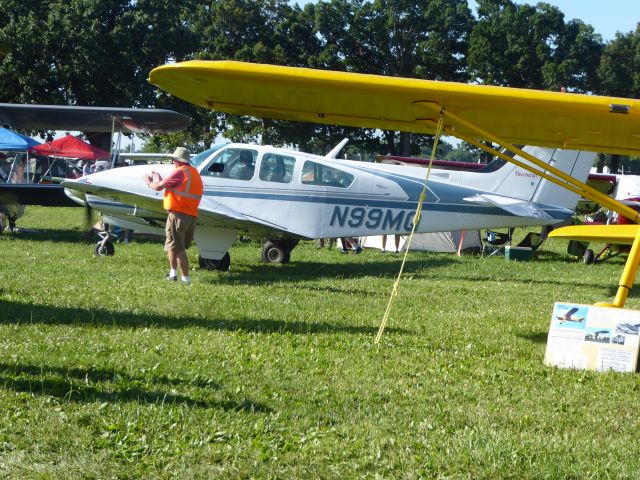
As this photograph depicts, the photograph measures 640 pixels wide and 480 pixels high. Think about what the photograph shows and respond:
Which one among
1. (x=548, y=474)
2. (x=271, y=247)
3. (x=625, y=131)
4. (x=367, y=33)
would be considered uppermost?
(x=367, y=33)

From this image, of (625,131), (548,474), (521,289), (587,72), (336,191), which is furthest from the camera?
(587,72)

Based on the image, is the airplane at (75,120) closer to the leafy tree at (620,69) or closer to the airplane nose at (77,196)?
the airplane nose at (77,196)

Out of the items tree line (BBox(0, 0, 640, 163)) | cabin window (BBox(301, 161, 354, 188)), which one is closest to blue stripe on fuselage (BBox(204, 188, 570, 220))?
cabin window (BBox(301, 161, 354, 188))

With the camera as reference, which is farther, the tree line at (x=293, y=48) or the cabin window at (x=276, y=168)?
the tree line at (x=293, y=48)

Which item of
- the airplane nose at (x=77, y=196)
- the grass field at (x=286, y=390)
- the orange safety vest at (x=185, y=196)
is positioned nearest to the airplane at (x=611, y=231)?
the grass field at (x=286, y=390)

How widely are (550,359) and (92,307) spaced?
4335mm

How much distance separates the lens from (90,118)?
1928 cm

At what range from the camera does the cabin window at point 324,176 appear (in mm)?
13320

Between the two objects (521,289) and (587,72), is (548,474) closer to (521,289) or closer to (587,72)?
(521,289)

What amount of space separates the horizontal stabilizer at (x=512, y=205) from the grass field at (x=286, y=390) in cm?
435

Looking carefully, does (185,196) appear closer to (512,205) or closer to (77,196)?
(77,196)

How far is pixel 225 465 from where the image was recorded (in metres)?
3.72

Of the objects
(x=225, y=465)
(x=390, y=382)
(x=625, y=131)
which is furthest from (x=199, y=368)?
(x=625, y=131)

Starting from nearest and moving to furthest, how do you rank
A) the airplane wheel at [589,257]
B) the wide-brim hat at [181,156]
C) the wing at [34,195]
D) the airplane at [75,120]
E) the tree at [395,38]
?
the wing at [34,195] < the wide-brim hat at [181,156] < the airplane wheel at [589,257] < the airplane at [75,120] < the tree at [395,38]
